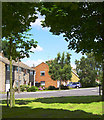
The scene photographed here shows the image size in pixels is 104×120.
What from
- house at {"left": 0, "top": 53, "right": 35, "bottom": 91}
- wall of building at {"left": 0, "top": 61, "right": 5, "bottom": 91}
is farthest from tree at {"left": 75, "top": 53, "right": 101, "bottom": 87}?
wall of building at {"left": 0, "top": 61, "right": 5, "bottom": 91}

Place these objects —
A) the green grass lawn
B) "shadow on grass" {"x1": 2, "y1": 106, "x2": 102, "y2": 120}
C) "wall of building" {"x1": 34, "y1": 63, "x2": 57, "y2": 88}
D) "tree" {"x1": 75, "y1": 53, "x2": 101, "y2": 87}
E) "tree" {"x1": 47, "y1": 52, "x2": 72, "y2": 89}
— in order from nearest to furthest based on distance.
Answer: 1. "shadow on grass" {"x1": 2, "y1": 106, "x2": 102, "y2": 120}
2. the green grass lawn
3. "tree" {"x1": 47, "y1": 52, "x2": 72, "y2": 89}
4. "tree" {"x1": 75, "y1": 53, "x2": 101, "y2": 87}
5. "wall of building" {"x1": 34, "y1": 63, "x2": 57, "y2": 88}

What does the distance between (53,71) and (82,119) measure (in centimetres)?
4395

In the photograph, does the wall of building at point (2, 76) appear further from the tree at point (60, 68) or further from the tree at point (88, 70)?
the tree at point (88, 70)

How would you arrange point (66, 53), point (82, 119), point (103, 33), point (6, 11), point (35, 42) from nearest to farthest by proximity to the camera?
point (6, 11) < point (82, 119) < point (35, 42) < point (103, 33) < point (66, 53)

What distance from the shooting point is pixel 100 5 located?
42.7ft

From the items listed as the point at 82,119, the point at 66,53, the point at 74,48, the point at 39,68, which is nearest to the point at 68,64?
the point at 66,53

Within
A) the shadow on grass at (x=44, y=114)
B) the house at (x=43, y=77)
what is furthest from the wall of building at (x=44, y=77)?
the shadow on grass at (x=44, y=114)

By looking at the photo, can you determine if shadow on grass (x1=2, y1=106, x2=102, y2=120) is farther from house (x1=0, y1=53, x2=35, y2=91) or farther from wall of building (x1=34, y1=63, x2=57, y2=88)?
wall of building (x1=34, y1=63, x2=57, y2=88)

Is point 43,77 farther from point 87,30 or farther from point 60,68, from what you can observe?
point 87,30

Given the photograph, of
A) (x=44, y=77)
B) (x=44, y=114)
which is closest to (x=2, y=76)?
(x=44, y=77)

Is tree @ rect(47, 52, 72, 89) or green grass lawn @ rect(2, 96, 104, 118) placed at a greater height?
tree @ rect(47, 52, 72, 89)

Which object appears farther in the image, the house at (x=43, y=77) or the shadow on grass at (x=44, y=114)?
the house at (x=43, y=77)

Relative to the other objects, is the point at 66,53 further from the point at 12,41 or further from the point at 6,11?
the point at 6,11

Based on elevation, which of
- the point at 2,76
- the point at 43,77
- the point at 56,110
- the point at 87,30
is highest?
the point at 87,30
